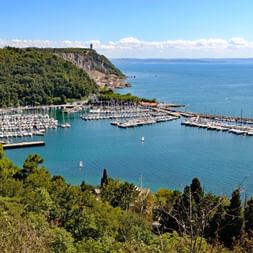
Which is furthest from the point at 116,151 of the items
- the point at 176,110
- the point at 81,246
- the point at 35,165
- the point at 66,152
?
the point at 81,246

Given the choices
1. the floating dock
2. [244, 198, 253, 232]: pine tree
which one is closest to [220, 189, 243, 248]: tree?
[244, 198, 253, 232]: pine tree

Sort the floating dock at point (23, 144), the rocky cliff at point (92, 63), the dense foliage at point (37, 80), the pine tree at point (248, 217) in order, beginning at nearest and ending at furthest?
the pine tree at point (248, 217) → the floating dock at point (23, 144) → the dense foliage at point (37, 80) → the rocky cliff at point (92, 63)

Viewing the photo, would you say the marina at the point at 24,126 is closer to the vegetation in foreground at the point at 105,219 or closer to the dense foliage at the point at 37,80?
the dense foliage at the point at 37,80

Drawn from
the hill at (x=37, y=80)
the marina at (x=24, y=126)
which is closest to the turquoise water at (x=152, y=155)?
the marina at (x=24, y=126)

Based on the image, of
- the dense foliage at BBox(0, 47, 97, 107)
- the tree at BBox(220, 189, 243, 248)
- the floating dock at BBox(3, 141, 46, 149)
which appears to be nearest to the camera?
the tree at BBox(220, 189, 243, 248)

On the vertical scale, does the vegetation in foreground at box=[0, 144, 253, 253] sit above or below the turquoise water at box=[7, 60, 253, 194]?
above

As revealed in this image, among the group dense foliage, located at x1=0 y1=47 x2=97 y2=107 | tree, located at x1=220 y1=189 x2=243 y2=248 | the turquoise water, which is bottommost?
the turquoise water

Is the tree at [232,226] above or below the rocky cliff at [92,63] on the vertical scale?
below

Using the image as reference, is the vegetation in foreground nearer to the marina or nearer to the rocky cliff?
the marina

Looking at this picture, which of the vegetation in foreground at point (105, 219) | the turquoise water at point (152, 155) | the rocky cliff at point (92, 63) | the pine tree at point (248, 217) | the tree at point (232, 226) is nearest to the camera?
the vegetation in foreground at point (105, 219)
